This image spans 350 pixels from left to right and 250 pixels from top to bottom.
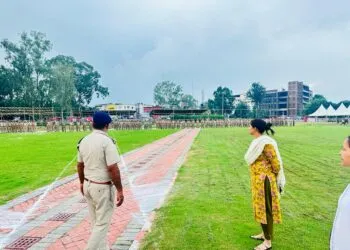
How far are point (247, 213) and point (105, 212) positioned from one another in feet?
9.01

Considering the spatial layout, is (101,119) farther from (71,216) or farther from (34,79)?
(34,79)

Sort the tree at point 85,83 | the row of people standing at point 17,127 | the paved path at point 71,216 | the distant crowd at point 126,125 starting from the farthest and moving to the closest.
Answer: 1. the tree at point 85,83
2. the distant crowd at point 126,125
3. the row of people standing at point 17,127
4. the paved path at point 71,216

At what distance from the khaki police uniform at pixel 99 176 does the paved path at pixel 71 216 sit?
2.48 feet

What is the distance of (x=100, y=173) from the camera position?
12.0 ft

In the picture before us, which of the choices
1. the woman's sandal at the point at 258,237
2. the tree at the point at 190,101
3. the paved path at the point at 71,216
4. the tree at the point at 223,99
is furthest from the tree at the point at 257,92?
the woman's sandal at the point at 258,237

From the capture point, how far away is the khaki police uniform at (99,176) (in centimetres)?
362

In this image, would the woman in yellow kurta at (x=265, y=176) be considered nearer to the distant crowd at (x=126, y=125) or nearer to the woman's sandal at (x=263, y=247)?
the woman's sandal at (x=263, y=247)

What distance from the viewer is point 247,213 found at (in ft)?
18.5

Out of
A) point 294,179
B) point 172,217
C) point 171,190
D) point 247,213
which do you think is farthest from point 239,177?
point 172,217

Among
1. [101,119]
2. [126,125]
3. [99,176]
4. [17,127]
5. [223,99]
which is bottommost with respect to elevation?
[126,125]

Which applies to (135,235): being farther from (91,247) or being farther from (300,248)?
(300,248)

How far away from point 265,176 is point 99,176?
189 cm

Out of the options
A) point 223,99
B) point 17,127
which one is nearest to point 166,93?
point 223,99

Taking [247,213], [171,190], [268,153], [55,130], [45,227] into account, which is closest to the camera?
[268,153]
